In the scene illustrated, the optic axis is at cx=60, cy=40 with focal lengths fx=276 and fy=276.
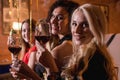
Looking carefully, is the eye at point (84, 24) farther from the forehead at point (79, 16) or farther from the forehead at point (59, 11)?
the forehead at point (59, 11)

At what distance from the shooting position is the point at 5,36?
4.92 meters

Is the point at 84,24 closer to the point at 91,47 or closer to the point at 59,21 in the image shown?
the point at 91,47

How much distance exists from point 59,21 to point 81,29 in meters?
0.20

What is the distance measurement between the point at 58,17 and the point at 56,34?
0.29 ft

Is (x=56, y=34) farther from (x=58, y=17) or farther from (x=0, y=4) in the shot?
(x=0, y=4)

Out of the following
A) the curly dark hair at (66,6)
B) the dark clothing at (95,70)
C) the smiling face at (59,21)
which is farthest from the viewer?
the curly dark hair at (66,6)

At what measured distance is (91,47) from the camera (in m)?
1.20

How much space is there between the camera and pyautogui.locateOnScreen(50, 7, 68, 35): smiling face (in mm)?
1375

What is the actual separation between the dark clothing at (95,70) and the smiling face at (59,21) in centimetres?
30

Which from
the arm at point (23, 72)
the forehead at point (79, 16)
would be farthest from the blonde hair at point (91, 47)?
the arm at point (23, 72)

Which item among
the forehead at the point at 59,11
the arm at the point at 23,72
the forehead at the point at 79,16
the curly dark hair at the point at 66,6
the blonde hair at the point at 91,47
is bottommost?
the arm at the point at 23,72

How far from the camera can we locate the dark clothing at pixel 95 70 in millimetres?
1133

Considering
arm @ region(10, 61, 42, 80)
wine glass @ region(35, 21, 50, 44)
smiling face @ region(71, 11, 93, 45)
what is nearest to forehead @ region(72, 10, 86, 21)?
smiling face @ region(71, 11, 93, 45)

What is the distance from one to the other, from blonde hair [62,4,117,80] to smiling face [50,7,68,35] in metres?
0.17
